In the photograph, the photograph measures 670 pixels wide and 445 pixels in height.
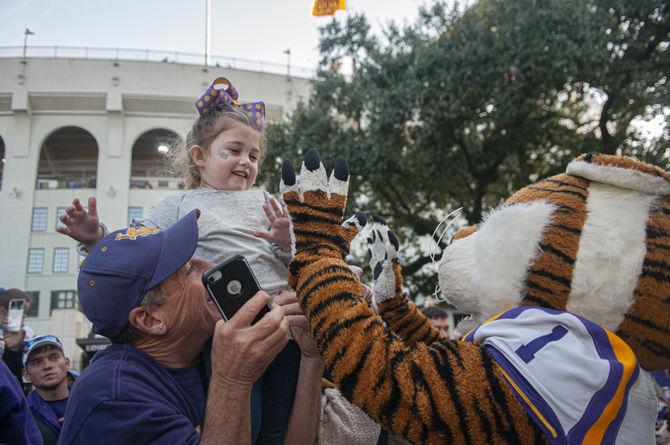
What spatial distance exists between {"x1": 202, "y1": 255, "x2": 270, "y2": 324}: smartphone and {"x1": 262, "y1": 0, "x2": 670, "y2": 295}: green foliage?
864 cm

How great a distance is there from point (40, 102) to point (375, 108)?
74.0 feet

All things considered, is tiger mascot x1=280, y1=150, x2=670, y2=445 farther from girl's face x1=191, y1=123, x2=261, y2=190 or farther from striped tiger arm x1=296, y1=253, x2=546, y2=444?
girl's face x1=191, y1=123, x2=261, y2=190

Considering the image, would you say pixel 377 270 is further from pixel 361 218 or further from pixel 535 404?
pixel 535 404

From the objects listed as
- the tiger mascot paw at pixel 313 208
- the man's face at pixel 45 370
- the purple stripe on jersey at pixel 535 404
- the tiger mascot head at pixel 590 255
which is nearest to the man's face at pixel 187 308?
the tiger mascot paw at pixel 313 208

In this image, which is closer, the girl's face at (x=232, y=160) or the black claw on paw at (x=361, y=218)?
the black claw on paw at (x=361, y=218)

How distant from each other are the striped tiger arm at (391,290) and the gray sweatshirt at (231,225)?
0.37 meters

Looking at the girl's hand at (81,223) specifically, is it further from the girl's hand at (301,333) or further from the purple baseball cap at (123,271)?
the girl's hand at (301,333)

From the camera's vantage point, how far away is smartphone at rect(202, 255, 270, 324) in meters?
1.45

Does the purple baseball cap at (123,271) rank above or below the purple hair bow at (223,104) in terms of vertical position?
below

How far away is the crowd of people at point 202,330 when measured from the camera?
4.57 feet

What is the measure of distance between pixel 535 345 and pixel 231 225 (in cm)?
128

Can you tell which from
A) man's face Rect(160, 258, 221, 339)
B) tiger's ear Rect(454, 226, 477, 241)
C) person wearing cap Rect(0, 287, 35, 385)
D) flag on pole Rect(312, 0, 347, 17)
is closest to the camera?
man's face Rect(160, 258, 221, 339)

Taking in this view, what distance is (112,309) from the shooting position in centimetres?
156

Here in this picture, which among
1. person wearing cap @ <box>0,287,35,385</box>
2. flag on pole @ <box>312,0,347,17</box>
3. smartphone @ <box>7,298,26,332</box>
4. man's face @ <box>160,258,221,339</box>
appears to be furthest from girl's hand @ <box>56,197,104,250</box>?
flag on pole @ <box>312,0,347,17</box>
